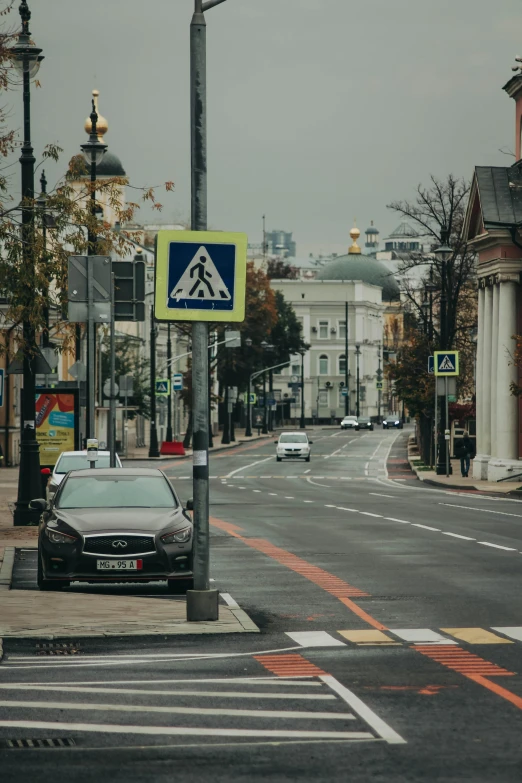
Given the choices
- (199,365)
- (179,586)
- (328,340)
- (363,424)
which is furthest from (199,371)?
(328,340)

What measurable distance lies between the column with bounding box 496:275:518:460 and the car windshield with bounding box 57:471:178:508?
38.3 m

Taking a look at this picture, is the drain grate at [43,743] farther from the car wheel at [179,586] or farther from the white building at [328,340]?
the white building at [328,340]

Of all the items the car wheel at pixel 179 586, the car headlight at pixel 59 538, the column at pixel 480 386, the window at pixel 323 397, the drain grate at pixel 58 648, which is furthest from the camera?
the window at pixel 323 397

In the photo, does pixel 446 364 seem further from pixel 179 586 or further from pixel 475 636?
pixel 475 636

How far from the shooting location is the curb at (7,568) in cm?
1852

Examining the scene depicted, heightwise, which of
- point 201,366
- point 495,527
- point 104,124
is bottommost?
point 495,527

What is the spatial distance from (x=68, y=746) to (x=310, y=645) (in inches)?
184

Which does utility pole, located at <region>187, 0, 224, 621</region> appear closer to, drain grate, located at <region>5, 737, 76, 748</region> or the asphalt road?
the asphalt road

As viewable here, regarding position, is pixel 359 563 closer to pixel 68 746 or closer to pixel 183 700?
pixel 183 700

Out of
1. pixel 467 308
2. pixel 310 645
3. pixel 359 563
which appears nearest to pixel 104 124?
pixel 467 308

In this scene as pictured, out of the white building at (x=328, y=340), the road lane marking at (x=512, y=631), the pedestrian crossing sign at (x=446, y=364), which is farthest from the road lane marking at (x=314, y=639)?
the white building at (x=328, y=340)

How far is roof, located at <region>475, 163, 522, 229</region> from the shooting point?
57438 mm

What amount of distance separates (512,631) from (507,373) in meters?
44.3

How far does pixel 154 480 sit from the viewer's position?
64.9ft
